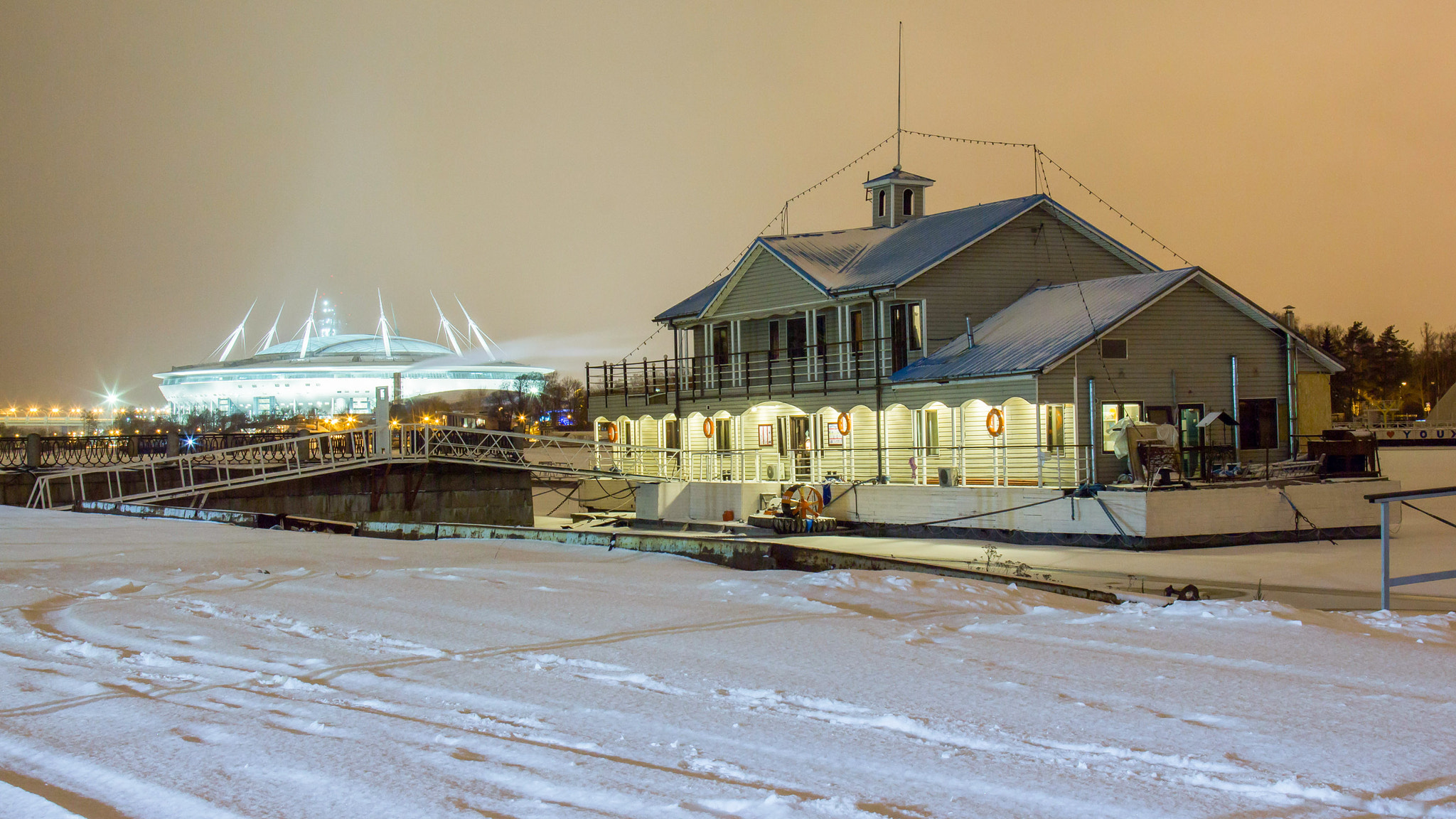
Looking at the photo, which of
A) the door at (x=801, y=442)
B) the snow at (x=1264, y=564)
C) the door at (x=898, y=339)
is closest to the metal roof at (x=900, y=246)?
the door at (x=898, y=339)

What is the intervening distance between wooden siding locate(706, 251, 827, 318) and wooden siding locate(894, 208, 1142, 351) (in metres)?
3.72

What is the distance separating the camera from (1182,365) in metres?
28.0

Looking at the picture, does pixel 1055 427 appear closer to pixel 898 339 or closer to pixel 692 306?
pixel 898 339

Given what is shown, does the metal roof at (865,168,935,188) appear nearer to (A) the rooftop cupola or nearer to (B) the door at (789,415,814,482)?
(A) the rooftop cupola

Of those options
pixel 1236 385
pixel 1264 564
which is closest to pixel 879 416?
pixel 1236 385

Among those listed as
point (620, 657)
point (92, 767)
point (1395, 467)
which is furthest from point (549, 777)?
point (1395, 467)

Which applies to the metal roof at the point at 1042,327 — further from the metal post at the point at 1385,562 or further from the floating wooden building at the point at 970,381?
the metal post at the point at 1385,562

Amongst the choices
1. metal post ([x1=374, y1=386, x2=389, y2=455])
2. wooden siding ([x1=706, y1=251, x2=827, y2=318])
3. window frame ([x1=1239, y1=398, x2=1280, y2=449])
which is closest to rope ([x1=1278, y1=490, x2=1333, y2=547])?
window frame ([x1=1239, y1=398, x2=1280, y2=449])

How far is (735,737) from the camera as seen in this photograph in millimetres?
6027

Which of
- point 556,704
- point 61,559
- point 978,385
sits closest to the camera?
point 556,704

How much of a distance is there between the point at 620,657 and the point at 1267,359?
25691 mm

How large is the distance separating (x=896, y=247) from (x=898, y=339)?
4.58 meters

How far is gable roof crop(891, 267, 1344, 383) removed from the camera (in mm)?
26672

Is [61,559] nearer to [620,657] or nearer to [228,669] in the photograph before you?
[228,669]
